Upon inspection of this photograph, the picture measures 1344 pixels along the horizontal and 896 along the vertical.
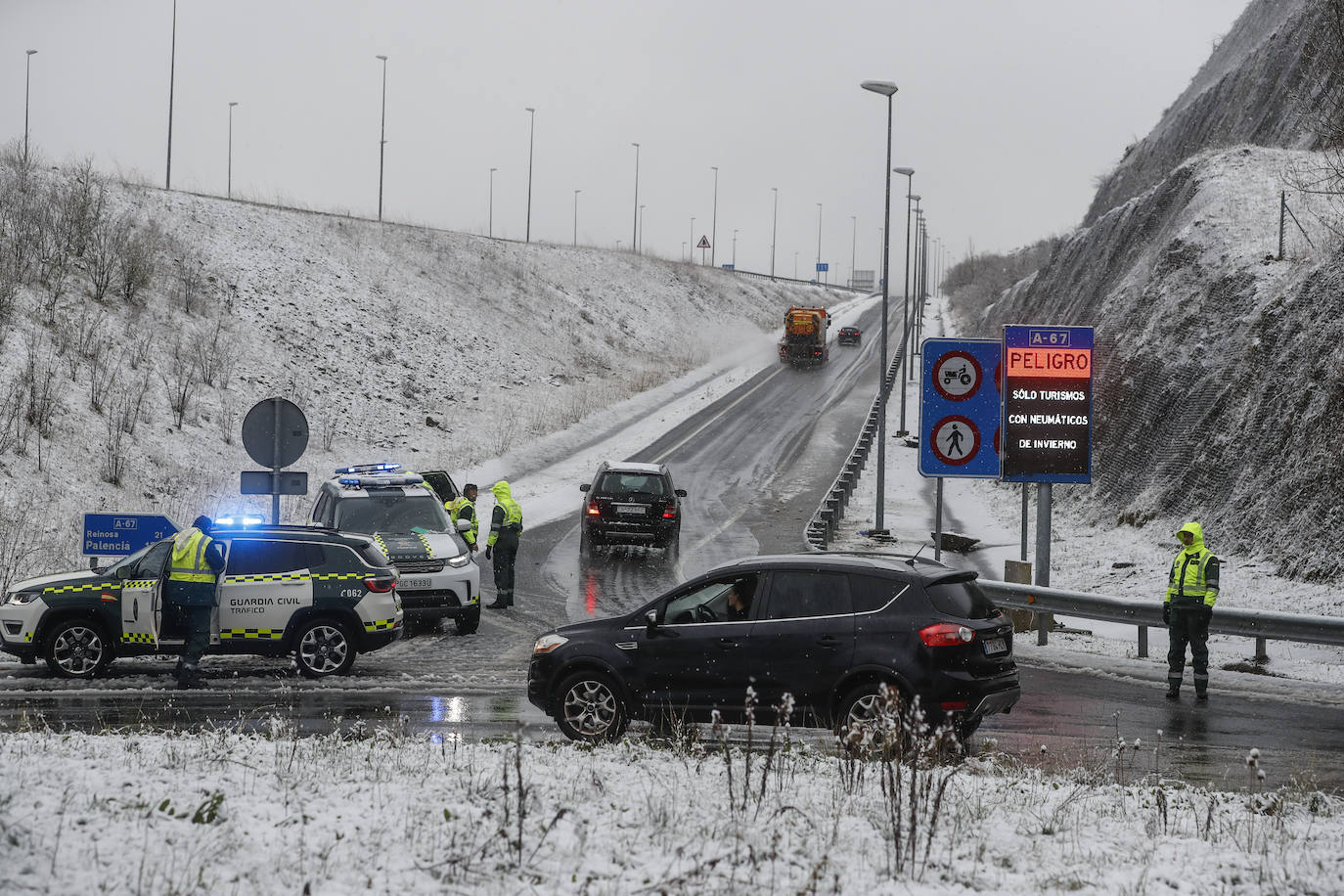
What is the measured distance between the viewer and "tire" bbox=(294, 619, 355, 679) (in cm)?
1343

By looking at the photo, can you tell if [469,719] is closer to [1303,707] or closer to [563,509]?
[1303,707]

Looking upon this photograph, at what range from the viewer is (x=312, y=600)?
13492 mm

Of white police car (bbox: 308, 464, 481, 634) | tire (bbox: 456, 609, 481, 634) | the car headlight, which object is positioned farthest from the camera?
tire (bbox: 456, 609, 481, 634)

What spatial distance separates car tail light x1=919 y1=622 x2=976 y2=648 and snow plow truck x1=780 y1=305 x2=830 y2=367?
2290 inches

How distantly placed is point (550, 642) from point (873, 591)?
2.77 m

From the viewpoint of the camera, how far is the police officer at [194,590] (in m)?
12.5

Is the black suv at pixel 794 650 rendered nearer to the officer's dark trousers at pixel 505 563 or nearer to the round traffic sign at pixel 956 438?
the officer's dark trousers at pixel 505 563

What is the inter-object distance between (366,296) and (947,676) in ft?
159

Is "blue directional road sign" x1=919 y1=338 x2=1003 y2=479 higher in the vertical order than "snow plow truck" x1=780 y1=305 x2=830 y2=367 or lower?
lower

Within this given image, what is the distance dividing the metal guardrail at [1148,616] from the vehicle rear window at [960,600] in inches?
219

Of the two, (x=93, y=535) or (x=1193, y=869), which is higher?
(x=93, y=535)

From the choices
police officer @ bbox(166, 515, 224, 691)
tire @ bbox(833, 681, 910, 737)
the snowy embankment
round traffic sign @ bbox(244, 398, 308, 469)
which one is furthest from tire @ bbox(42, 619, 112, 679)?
tire @ bbox(833, 681, 910, 737)

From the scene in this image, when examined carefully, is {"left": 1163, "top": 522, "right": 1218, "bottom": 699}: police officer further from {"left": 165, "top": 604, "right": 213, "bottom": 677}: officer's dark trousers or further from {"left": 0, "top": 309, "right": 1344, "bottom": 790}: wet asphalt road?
{"left": 165, "top": 604, "right": 213, "bottom": 677}: officer's dark trousers

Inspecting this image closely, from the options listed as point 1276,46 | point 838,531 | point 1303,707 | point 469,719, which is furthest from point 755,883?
point 1276,46
